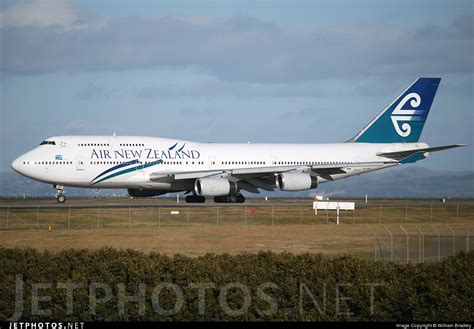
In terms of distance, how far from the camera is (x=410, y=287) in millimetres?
27594

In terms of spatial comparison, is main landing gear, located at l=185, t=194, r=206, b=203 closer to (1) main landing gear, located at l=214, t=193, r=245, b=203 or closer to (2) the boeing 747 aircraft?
(2) the boeing 747 aircraft

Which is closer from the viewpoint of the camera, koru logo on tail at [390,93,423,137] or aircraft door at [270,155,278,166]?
aircraft door at [270,155,278,166]

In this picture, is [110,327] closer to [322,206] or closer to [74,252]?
[74,252]

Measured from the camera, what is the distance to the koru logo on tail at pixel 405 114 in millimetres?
69438

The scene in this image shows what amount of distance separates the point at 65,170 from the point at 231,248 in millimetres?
23440

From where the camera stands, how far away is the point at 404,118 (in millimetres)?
69625

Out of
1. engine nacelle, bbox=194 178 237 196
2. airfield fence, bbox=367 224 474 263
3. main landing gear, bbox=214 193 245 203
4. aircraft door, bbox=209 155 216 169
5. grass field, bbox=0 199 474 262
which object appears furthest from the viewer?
aircraft door, bbox=209 155 216 169

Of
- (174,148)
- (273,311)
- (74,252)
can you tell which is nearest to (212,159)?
(174,148)

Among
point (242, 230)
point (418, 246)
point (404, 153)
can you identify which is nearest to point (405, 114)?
point (404, 153)

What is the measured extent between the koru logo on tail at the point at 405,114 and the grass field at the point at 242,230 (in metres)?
12.1

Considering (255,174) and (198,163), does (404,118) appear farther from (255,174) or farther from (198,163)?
(198,163)

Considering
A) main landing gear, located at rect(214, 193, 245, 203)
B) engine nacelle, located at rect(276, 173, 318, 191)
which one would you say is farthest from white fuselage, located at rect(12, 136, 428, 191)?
engine nacelle, located at rect(276, 173, 318, 191)

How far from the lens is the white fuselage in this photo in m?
60.3

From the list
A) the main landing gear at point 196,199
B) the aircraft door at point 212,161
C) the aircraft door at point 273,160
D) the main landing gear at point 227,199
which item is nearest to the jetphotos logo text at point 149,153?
the aircraft door at point 212,161
